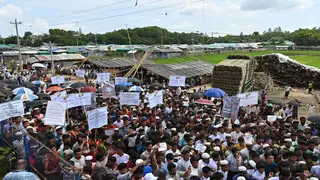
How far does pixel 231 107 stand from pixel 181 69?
18.8m

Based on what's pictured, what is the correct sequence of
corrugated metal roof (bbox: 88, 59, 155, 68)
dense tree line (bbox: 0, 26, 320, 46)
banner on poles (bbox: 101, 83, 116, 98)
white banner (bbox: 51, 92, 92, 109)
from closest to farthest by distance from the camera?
white banner (bbox: 51, 92, 92, 109), banner on poles (bbox: 101, 83, 116, 98), corrugated metal roof (bbox: 88, 59, 155, 68), dense tree line (bbox: 0, 26, 320, 46)

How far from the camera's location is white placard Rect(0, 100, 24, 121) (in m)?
8.70

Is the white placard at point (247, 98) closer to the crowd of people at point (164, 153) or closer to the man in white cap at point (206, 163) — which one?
the crowd of people at point (164, 153)

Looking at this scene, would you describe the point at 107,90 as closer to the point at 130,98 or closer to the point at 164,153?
the point at 130,98

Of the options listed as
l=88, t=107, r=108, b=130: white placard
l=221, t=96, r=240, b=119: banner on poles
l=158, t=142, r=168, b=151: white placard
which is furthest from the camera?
l=221, t=96, r=240, b=119: banner on poles

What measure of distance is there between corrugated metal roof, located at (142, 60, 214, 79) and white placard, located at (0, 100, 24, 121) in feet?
57.7

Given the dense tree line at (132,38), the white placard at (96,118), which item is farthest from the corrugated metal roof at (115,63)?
the dense tree line at (132,38)

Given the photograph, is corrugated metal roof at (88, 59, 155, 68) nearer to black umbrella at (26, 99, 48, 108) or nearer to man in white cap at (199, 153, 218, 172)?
black umbrella at (26, 99, 48, 108)

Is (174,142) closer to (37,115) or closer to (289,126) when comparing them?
(289,126)

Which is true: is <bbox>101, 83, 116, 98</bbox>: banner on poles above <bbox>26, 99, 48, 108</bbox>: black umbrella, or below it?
above

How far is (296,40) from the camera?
101 metres

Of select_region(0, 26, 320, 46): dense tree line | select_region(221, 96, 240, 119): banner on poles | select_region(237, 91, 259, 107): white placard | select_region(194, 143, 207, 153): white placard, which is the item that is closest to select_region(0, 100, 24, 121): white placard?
select_region(194, 143, 207, 153): white placard

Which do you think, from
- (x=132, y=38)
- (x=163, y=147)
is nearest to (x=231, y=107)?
(x=163, y=147)

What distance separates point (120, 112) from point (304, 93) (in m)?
19.8
